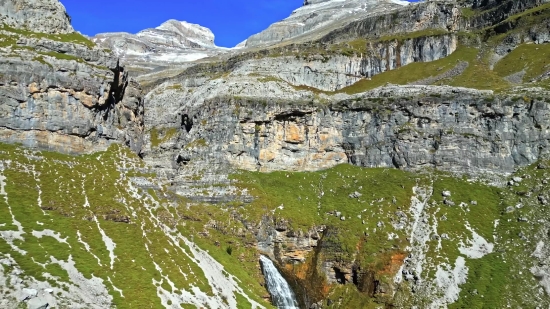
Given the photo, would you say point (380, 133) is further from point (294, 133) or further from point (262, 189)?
point (262, 189)

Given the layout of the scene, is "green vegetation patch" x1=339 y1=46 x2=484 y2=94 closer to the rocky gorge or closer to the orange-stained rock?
the rocky gorge

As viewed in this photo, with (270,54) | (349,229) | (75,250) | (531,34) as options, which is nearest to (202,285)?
(75,250)

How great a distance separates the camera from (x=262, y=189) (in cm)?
7331

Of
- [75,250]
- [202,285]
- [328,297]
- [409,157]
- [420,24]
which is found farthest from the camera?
[420,24]

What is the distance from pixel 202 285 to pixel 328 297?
19784mm

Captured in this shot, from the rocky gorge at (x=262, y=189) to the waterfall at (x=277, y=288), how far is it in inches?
41.5

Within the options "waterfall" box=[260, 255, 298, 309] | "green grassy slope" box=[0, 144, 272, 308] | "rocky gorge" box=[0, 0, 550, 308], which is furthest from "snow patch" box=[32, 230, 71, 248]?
"waterfall" box=[260, 255, 298, 309]

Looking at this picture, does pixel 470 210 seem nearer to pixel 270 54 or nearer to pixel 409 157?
pixel 409 157

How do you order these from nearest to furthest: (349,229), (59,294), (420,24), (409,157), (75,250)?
(59,294)
(75,250)
(349,229)
(409,157)
(420,24)

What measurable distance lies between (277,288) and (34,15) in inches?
2432

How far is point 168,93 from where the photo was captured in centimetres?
12144

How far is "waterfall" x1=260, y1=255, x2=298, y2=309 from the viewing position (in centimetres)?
5784

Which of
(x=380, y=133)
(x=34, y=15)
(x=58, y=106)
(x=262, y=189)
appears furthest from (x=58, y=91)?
(x=380, y=133)

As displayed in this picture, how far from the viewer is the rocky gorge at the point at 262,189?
49.5m
